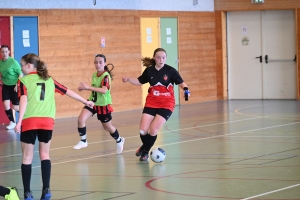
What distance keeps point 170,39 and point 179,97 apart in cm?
183

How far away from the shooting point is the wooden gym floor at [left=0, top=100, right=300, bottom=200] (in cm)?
764

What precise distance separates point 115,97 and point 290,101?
5.55 m

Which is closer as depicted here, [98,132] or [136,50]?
[98,132]

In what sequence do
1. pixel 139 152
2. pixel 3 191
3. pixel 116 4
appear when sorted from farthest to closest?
pixel 116 4, pixel 139 152, pixel 3 191

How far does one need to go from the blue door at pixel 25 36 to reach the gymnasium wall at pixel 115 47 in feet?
0.47

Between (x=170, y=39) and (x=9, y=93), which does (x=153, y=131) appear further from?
(x=170, y=39)

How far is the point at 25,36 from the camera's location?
1683cm

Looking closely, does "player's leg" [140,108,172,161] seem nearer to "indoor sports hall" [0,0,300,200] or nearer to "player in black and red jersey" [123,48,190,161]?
"player in black and red jersey" [123,48,190,161]

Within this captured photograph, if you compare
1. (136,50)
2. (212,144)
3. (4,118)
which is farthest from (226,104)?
(212,144)

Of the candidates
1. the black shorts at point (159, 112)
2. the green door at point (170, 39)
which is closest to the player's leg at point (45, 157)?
the black shorts at point (159, 112)

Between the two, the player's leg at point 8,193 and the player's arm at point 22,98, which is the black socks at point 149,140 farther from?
the player's leg at point 8,193

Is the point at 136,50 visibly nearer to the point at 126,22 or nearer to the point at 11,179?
the point at 126,22

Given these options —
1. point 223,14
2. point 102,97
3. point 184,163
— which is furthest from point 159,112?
point 223,14

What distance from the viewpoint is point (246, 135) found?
1268 centimetres
